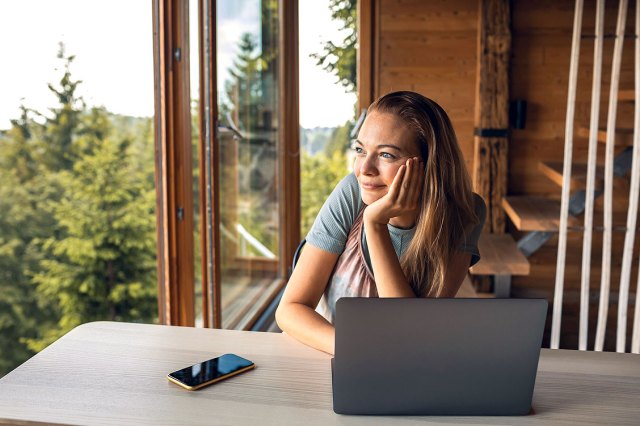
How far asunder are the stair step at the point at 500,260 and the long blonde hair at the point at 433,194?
2071 millimetres

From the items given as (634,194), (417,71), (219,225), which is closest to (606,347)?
(634,194)

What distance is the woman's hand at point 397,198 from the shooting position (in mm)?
1544

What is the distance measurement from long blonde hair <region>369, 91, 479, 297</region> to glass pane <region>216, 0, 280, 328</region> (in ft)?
5.17

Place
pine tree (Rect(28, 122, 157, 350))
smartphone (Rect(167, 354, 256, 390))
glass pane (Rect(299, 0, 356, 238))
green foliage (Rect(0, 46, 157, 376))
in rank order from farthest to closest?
1. glass pane (Rect(299, 0, 356, 238))
2. pine tree (Rect(28, 122, 157, 350))
3. green foliage (Rect(0, 46, 157, 376))
4. smartphone (Rect(167, 354, 256, 390))

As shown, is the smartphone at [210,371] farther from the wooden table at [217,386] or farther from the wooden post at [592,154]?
the wooden post at [592,154]

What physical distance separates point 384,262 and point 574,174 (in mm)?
2665

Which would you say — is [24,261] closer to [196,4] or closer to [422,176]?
[196,4]

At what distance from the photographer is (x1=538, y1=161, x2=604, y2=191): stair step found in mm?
3598

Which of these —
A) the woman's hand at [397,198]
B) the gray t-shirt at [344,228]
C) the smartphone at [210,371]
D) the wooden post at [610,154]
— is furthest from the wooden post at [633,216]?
the smartphone at [210,371]

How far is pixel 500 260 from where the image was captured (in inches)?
152

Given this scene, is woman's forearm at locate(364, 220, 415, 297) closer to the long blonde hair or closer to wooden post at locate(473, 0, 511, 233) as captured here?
the long blonde hair

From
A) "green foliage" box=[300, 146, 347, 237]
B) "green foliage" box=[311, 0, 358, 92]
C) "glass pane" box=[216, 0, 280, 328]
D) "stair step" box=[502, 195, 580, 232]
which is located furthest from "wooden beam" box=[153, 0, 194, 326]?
"green foliage" box=[300, 146, 347, 237]

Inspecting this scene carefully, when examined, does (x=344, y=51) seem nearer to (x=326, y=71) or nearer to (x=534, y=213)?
(x=326, y=71)

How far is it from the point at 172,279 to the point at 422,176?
4.19 feet
